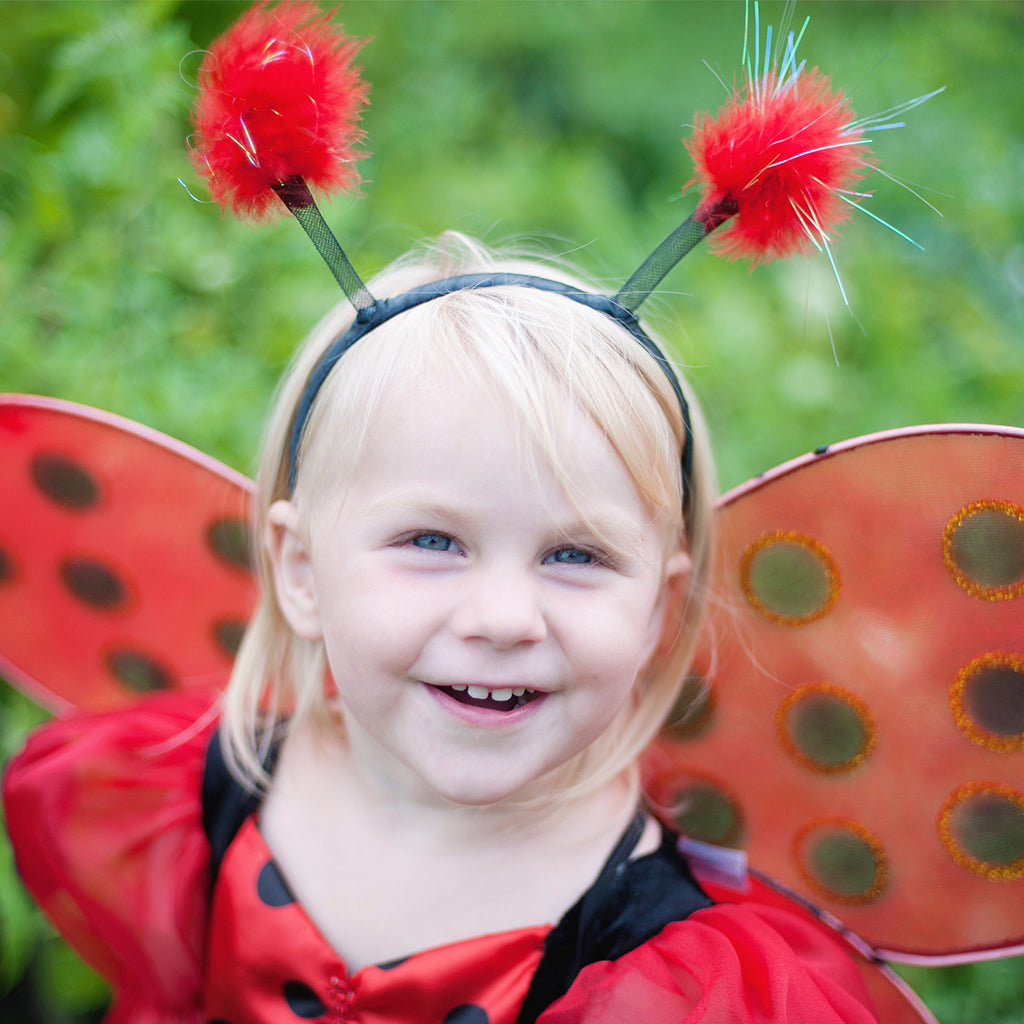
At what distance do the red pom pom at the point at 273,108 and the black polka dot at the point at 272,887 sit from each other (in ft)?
2.82

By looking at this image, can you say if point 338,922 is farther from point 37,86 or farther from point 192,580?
point 37,86

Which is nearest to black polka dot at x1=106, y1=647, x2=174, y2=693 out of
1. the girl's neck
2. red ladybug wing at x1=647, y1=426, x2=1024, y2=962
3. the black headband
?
the girl's neck

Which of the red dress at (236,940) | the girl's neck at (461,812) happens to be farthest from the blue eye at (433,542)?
the red dress at (236,940)

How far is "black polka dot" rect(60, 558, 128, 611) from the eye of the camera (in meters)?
1.51

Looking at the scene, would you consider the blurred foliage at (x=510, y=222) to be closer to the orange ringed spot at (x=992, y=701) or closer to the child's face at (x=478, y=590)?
the child's face at (x=478, y=590)

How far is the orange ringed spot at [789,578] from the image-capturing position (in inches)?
46.8

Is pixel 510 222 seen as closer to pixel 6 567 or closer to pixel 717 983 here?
pixel 6 567

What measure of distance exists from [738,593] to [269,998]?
819 millimetres

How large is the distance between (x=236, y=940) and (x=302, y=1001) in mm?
124

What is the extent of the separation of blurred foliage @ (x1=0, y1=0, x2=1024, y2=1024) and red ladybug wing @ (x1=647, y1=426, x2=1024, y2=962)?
12.4 inches

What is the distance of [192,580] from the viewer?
5.00 ft

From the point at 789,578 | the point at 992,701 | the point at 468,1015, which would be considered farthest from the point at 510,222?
the point at 468,1015

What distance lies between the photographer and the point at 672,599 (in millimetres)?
1311

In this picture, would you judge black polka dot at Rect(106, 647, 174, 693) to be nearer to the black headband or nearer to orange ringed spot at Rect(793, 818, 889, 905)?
the black headband
